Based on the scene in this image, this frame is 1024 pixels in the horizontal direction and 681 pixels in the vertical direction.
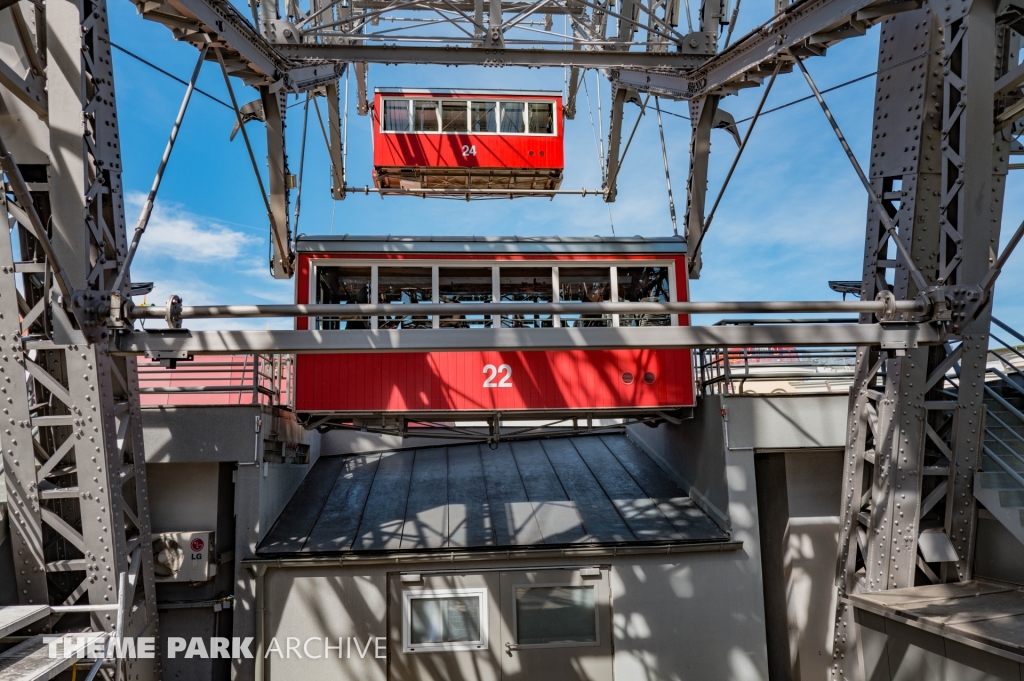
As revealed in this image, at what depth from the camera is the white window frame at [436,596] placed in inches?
368

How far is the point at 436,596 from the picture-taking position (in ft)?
31.1

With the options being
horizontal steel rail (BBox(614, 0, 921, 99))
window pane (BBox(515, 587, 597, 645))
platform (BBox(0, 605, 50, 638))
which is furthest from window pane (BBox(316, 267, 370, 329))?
horizontal steel rail (BBox(614, 0, 921, 99))

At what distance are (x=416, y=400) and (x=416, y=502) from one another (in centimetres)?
193

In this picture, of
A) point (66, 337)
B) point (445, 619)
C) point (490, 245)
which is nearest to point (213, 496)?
point (445, 619)

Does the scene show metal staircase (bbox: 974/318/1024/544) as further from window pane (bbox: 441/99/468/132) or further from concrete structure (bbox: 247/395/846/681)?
A: window pane (bbox: 441/99/468/132)

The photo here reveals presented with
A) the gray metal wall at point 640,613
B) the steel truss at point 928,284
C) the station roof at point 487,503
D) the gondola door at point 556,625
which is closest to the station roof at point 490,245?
the steel truss at point 928,284

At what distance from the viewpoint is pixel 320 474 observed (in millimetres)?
12938

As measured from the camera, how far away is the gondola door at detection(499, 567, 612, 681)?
30.7ft

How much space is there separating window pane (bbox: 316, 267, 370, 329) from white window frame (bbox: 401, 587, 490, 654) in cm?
433

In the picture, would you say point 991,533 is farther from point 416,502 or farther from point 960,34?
point 416,502

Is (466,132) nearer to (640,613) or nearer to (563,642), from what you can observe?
(640,613)

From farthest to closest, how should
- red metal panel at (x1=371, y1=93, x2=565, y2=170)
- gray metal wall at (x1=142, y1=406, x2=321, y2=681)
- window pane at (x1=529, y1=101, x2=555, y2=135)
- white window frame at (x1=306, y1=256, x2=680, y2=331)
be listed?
window pane at (x1=529, y1=101, x2=555, y2=135) < red metal panel at (x1=371, y1=93, x2=565, y2=170) < white window frame at (x1=306, y1=256, x2=680, y2=331) < gray metal wall at (x1=142, y1=406, x2=321, y2=681)

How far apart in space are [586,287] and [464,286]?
232 cm

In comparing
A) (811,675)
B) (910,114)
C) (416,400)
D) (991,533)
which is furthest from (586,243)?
A: (811,675)
